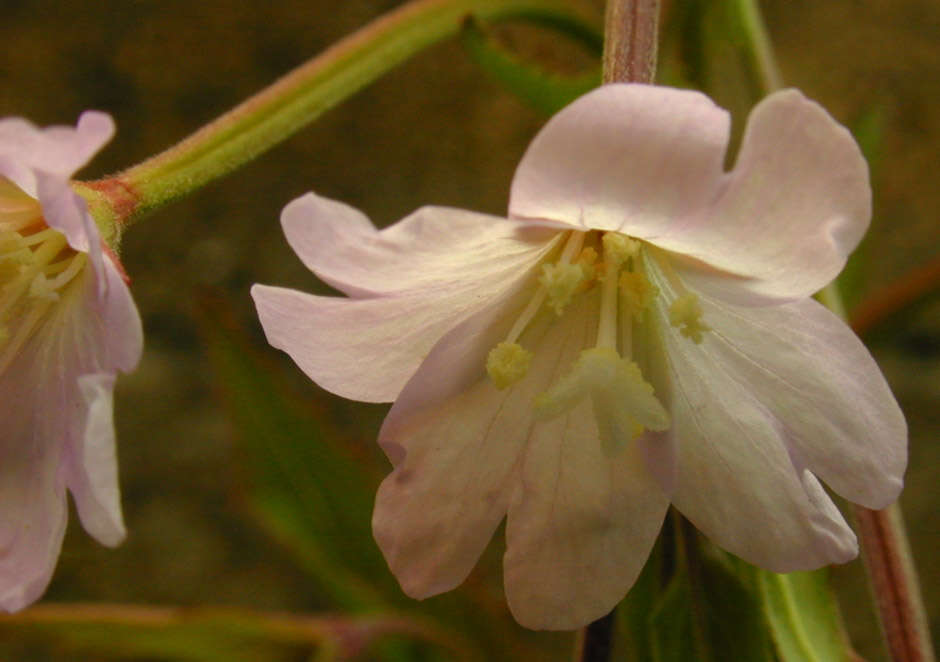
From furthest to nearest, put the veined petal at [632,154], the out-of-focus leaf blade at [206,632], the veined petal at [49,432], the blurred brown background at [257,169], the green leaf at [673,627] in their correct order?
the blurred brown background at [257,169] < the out-of-focus leaf blade at [206,632] < the green leaf at [673,627] < the veined petal at [49,432] < the veined petal at [632,154]

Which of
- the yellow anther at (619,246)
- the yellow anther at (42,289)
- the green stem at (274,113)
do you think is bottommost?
the yellow anther at (42,289)

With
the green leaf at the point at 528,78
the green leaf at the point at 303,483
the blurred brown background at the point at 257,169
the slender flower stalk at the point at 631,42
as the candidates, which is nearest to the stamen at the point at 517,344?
the slender flower stalk at the point at 631,42

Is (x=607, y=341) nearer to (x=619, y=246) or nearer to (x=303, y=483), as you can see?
(x=619, y=246)

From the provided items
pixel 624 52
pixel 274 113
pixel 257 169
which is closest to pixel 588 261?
pixel 624 52

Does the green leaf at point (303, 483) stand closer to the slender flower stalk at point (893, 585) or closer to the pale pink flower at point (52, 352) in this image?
the pale pink flower at point (52, 352)

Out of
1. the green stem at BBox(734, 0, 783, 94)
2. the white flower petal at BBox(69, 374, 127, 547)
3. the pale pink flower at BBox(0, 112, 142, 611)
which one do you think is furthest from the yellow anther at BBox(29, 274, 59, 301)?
the green stem at BBox(734, 0, 783, 94)

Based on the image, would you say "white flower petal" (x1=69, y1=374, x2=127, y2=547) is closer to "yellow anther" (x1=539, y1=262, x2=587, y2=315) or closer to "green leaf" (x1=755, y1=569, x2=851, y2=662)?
"yellow anther" (x1=539, y1=262, x2=587, y2=315)

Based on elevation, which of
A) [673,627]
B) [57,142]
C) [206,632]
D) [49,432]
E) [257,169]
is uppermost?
[57,142]
